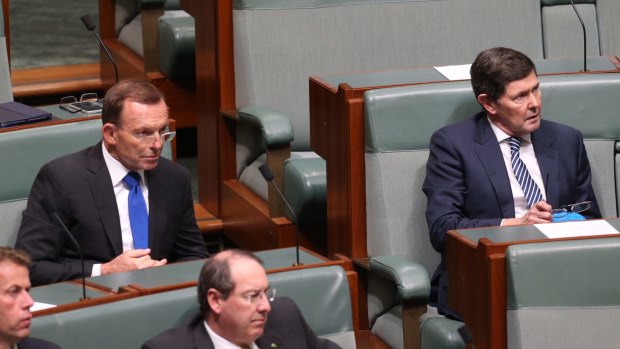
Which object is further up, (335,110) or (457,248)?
(335,110)

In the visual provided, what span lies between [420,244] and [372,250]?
5 centimetres

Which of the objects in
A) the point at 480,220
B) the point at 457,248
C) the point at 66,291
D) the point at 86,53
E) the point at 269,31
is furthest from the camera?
the point at 86,53

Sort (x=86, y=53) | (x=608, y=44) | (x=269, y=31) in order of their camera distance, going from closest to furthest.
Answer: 1. (x=269, y=31)
2. (x=608, y=44)
3. (x=86, y=53)

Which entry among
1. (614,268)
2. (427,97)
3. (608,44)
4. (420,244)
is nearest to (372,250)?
(420,244)

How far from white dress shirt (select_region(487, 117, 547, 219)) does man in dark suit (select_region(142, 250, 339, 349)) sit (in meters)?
0.37

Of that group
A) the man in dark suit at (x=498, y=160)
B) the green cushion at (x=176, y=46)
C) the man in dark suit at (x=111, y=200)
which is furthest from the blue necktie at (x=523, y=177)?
the green cushion at (x=176, y=46)

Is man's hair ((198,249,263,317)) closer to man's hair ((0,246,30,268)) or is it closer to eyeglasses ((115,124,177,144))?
man's hair ((0,246,30,268))

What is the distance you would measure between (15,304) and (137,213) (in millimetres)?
319

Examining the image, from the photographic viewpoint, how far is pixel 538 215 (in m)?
1.17

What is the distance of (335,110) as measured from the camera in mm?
1271

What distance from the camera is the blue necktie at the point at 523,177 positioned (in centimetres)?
124

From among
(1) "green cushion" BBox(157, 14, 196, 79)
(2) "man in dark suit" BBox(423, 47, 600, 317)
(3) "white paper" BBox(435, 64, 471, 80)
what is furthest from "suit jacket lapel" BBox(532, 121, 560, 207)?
(1) "green cushion" BBox(157, 14, 196, 79)

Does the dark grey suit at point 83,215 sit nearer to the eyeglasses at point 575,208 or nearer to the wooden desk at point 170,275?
the wooden desk at point 170,275

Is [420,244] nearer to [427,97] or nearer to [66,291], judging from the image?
[427,97]
